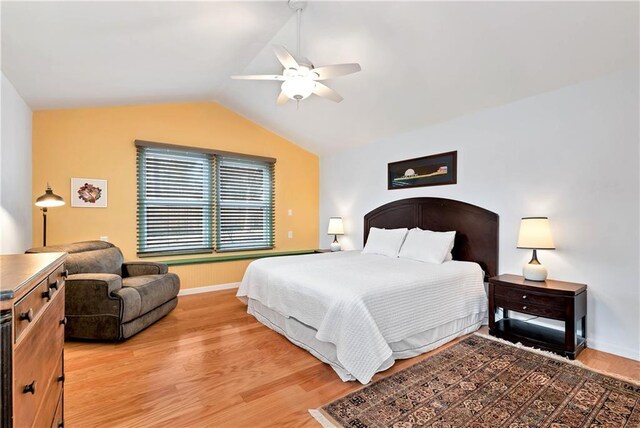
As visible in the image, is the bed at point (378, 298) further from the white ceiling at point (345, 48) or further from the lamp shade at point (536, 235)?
the white ceiling at point (345, 48)

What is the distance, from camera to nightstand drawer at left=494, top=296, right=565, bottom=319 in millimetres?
2570

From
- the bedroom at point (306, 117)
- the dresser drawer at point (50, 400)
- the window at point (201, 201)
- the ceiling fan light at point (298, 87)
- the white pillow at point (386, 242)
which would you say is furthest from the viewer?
the window at point (201, 201)

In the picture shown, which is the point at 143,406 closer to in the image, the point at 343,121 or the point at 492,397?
the point at 492,397

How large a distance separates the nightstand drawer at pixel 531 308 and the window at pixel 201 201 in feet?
11.9

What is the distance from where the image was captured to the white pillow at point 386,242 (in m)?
3.92

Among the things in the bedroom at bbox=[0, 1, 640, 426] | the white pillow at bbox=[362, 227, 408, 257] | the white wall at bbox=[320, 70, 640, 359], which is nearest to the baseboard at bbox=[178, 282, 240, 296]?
the bedroom at bbox=[0, 1, 640, 426]

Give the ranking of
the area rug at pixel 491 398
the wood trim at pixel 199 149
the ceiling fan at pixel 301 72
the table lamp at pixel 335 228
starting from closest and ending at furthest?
the area rug at pixel 491 398 → the ceiling fan at pixel 301 72 → the wood trim at pixel 199 149 → the table lamp at pixel 335 228

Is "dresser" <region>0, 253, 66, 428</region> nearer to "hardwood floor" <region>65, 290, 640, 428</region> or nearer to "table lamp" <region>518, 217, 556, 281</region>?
"hardwood floor" <region>65, 290, 640, 428</region>

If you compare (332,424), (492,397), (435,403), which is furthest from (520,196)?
(332,424)

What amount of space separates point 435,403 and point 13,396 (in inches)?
80.0

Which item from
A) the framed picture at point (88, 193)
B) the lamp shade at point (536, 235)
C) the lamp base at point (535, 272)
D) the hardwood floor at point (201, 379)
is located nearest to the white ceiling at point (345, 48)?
the framed picture at point (88, 193)

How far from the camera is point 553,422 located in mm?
1757

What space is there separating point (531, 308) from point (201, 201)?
4355mm

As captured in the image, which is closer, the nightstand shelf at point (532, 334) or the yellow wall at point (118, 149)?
the nightstand shelf at point (532, 334)
